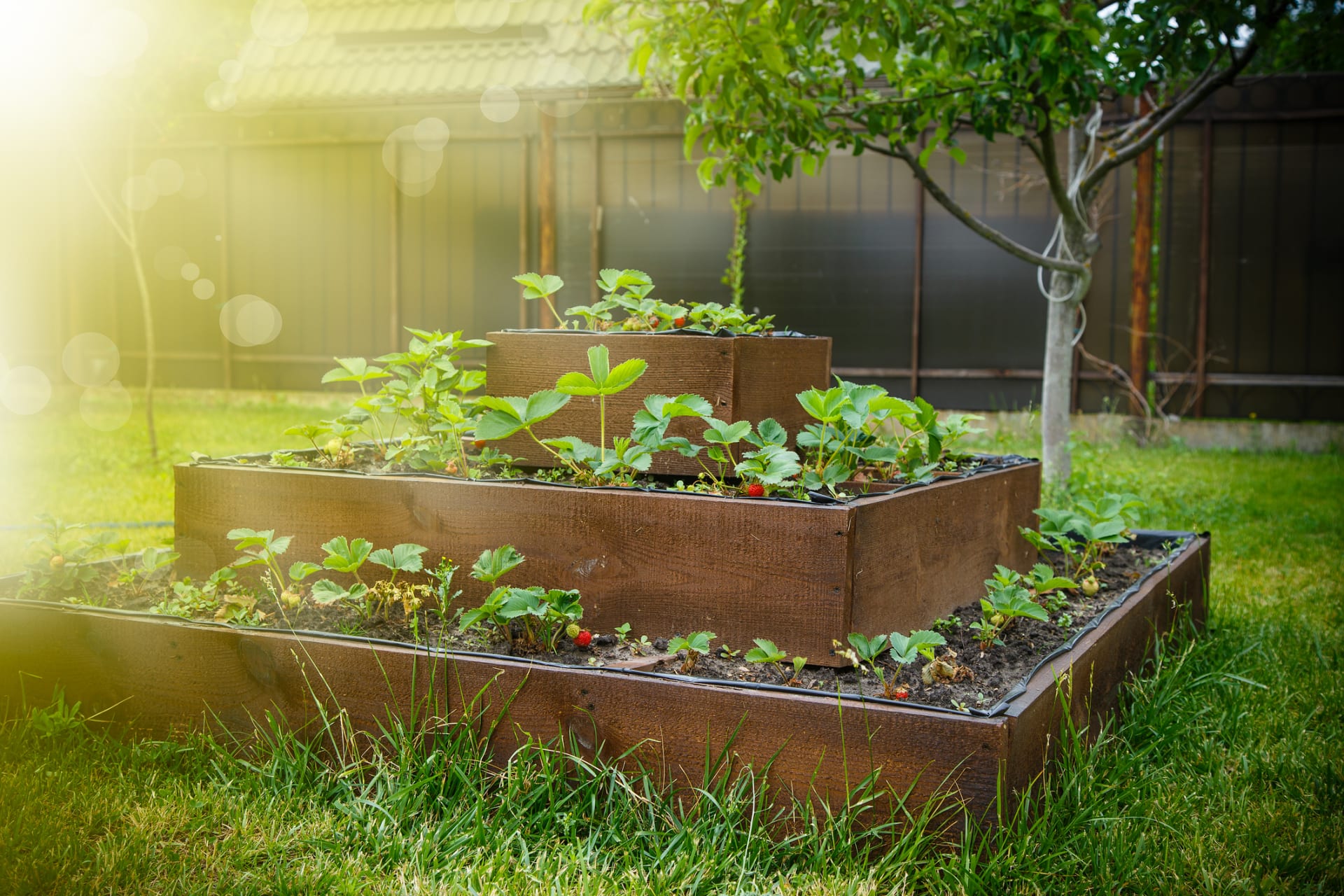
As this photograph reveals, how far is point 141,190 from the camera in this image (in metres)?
8.46

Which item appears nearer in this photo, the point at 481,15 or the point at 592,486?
the point at 592,486

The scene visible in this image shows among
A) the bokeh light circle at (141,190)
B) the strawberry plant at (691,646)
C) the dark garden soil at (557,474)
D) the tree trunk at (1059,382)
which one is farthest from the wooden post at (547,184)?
the strawberry plant at (691,646)

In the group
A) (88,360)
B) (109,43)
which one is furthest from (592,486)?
(88,360)

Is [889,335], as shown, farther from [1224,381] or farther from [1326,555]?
Answer: [1326,555]

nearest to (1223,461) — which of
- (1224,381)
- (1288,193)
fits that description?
(1224,381)

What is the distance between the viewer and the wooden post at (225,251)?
8094 mm

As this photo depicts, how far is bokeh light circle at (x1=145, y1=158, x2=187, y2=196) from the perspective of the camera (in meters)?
8.34

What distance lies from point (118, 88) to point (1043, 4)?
15.9 feet

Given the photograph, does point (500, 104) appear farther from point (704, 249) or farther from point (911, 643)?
point (911, 643)

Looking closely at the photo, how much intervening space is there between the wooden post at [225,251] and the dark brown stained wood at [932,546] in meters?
7.10

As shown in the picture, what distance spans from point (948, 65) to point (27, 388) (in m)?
8.39

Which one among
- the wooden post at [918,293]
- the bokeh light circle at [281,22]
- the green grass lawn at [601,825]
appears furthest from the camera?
the bokeh light circle at [281,22]

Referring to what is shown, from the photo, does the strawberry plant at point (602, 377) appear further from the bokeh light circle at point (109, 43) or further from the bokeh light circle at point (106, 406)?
the bokeh light circle at point (106, 406)

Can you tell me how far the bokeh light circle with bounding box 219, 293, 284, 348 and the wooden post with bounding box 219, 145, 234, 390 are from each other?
0.22 feet
